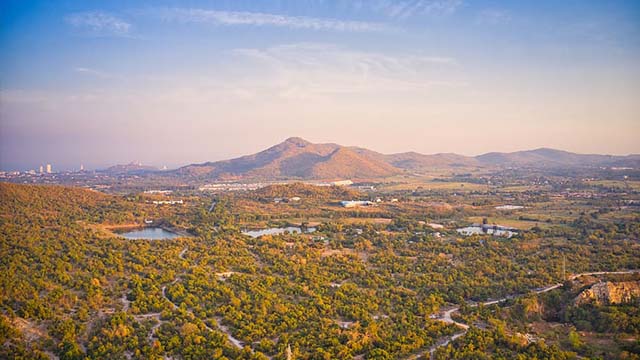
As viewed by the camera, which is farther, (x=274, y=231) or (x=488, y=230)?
(x=488, y=230)

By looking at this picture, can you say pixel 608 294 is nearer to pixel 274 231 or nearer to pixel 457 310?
pixel 457 310

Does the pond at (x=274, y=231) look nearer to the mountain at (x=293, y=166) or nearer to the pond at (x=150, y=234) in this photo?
→ the pond at (x=150, y=234)

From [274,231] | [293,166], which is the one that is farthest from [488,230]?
[293,166]

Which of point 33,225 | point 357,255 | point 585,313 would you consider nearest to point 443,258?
point 357,255

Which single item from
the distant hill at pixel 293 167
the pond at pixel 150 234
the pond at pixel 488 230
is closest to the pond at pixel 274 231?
the pond at pixel 150 234

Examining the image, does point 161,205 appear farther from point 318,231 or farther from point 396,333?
point 396,333
